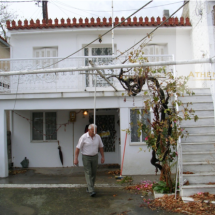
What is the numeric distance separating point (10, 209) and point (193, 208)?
3.86 meters

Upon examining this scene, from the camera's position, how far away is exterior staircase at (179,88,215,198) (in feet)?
16.4

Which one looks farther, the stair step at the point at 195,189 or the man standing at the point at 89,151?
the man standing at the point at 89,151

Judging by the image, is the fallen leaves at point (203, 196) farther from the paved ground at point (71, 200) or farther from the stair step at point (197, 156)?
the stair step at point (197, 156)

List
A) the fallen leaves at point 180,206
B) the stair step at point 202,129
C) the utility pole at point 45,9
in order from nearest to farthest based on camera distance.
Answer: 1. the fallen leaves at point 180,206
2. the stair step at point 202,129
3. the utility pole at point 45,9

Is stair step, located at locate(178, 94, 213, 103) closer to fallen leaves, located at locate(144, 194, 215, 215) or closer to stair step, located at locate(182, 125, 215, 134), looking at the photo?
stair step, located at locate(182, 125, 215, 134)

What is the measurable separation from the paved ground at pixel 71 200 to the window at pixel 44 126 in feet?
8.90

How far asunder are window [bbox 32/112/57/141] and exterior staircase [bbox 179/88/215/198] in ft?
18.4

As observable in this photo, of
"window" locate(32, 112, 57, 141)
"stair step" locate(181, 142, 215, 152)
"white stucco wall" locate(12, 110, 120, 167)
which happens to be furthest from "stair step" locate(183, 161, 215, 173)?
"window" locate(32, 112, 57, 141)

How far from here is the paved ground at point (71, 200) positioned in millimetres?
4816

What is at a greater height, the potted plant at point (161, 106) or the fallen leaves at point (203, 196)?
the potted plant at point (161, 106)

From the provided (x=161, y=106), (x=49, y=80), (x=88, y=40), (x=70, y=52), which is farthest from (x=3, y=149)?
(x=161, y=106)

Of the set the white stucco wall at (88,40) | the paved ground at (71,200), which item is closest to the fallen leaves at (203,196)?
the paved ground at (71,200)

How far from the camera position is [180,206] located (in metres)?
4.67

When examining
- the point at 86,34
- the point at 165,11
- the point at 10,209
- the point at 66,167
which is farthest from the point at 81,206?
the point at 165,11
